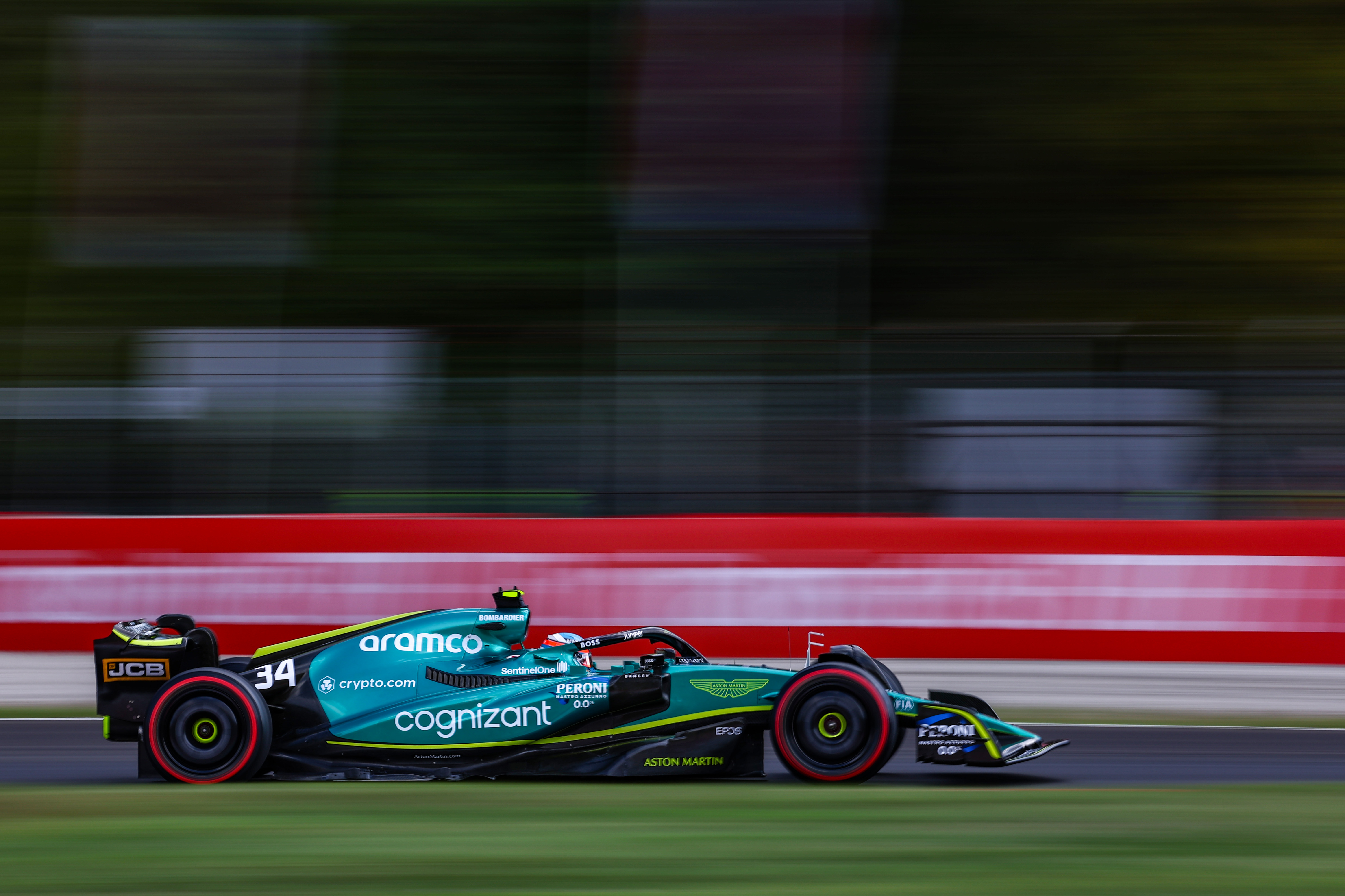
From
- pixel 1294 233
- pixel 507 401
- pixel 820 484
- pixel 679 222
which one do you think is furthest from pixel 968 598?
pixel 1294 233

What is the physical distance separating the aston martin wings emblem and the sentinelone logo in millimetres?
2216

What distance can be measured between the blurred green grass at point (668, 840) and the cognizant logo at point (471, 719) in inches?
9.2

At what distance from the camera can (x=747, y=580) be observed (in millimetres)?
8688

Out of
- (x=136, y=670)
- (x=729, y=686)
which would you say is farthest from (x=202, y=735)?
(x=729, y=686)

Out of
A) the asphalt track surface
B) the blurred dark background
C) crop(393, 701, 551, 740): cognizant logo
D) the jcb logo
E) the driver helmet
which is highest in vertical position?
the blurred dark background

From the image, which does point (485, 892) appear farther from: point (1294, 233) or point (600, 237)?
point (1294, 233)

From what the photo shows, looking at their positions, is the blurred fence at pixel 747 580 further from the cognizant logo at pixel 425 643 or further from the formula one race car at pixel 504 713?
the cognizant logo at pixel 425 643

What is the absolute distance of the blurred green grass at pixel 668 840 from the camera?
405 centimetres

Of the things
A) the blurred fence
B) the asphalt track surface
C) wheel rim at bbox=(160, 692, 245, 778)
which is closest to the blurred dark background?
the blurred fence

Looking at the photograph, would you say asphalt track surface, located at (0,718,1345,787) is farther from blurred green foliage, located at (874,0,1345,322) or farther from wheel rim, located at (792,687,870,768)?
blurred green foliage, located at (874,0,1345,322)

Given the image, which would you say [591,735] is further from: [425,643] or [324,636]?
[324,636]

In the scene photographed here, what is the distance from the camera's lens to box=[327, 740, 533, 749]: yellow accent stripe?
607 centimetres

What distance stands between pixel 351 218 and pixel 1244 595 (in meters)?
7.25

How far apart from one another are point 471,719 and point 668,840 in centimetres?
162
